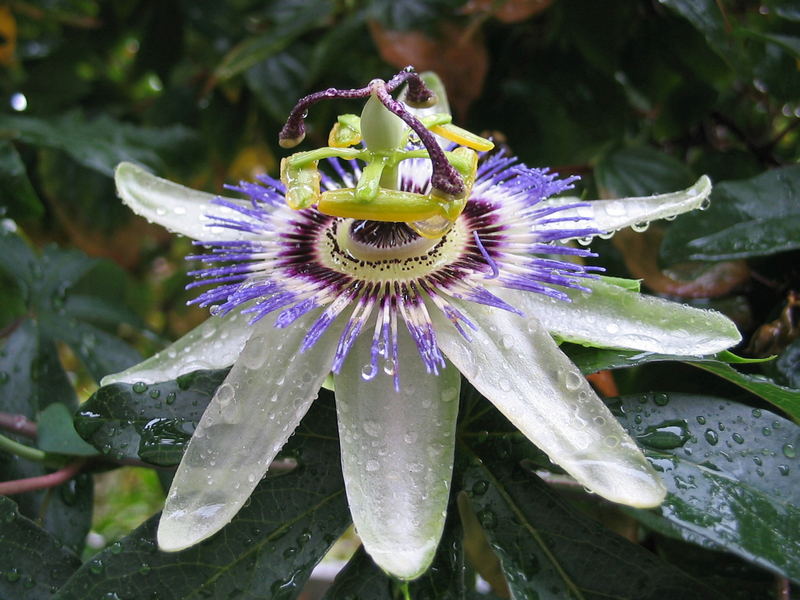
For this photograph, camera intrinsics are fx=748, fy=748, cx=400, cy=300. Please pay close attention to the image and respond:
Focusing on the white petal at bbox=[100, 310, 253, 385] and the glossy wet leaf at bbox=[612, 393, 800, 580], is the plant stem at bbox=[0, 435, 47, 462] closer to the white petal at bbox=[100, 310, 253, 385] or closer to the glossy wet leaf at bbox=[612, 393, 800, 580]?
A: the white petal at bbox=[100, 310, 253, 385]

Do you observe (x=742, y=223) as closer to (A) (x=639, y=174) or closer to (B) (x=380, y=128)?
(A) (x=639, y=174)

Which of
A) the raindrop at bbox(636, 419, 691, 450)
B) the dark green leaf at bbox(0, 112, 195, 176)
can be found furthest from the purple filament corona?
the dark green leaf at bbox(0, 112, 195, 176)

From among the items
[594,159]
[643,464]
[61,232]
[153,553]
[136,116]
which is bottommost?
[61,232]

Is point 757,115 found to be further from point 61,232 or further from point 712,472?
point 61,232

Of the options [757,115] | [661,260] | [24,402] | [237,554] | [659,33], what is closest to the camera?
[237,554]

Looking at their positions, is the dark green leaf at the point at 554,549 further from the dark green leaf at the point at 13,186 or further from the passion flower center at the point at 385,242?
the dark green leaf at the point at 13,186

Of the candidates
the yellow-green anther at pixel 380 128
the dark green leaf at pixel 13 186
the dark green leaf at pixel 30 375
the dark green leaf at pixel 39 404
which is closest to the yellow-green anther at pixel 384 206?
the yellow-green anther at pixel 380 128

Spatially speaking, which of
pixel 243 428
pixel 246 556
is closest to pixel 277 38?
pixel 243 428

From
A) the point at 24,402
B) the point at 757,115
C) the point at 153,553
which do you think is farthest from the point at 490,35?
the point at 153,553
